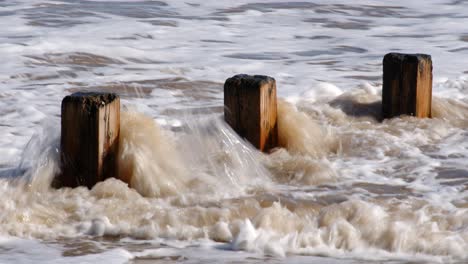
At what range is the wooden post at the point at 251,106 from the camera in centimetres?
545

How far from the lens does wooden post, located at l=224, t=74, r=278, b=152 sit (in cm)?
545

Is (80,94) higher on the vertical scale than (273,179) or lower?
higher

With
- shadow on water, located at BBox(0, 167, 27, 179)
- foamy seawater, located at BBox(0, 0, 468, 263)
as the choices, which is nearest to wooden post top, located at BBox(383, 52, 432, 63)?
foamy seawater, located at BBox(0, 0, 468, 263)

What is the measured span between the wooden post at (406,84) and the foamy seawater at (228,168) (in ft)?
0.27

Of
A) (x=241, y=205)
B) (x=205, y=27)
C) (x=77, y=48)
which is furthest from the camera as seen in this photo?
(x=205, y=27)

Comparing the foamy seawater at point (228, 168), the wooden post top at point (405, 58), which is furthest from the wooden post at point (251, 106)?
the wooden post top at point (405, 58)

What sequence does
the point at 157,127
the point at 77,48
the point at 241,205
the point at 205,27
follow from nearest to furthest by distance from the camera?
the point at 241,205
the point at 157,127
the point at 77,48
the point at 205,27

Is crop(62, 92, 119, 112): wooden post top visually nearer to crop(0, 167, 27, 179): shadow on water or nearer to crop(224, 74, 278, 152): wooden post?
crop(0, 167, 27, 179): shadow on water

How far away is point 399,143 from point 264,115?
0.97m

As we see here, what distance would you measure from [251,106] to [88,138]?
1.02 metres

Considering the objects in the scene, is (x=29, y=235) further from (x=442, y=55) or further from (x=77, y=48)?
(x=442, y=55)

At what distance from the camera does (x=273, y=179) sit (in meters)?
5.28

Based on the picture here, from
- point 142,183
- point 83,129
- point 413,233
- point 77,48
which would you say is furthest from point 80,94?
point 77,48

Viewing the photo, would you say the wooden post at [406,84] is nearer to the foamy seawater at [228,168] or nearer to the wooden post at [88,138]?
the foamy seawater at [228,168]
